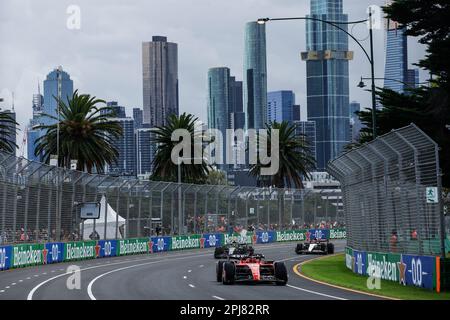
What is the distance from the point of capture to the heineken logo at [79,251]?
1944 inches

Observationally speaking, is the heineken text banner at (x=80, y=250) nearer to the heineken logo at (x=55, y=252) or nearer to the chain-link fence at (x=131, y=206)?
the chain-link fence at (x=131, y=206)

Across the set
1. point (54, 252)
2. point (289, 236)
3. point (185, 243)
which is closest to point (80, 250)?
point (54, 252)

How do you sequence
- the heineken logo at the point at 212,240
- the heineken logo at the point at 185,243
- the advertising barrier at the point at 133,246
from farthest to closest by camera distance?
the heineken logo at the point at 212,240 → the heineken logo at the point at 185,243 → the advertising barrier at the point at 133,246

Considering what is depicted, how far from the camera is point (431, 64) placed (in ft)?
131

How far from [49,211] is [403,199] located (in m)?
23.0

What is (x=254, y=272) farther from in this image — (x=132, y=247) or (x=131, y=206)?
(x=131, y=206)

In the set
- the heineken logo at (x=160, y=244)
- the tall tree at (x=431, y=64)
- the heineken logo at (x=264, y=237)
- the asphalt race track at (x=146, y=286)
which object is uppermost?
the tall tree at (x=431, y=64)

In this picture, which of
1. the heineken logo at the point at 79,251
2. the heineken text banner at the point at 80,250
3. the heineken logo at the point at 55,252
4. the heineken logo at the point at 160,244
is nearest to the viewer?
the heineken logo at the point at 55,252

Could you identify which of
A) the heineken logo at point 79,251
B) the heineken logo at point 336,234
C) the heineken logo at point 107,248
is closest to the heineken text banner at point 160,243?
the heineken logo at point 107,248

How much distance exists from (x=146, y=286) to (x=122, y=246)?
28044 millimetres

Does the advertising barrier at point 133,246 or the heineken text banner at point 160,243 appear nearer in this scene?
the advertising barrier at point 133,246

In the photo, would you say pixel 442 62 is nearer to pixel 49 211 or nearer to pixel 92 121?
pixel 49 211

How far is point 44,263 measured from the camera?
4591 centimetres

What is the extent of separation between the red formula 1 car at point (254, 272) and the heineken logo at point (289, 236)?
166ft
